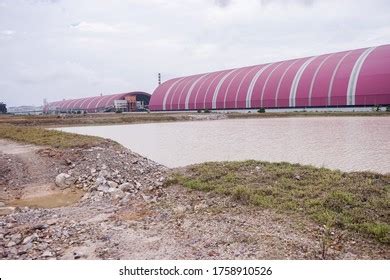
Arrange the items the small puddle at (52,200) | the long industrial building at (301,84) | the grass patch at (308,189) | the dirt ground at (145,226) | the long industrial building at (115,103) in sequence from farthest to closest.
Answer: the long industrial building at (115,103), the long industrial building at (301,84), the small puddle at (52,200), the grass patch at (308,189), the dirt ground at (145,226)

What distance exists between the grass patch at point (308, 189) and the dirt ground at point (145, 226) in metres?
0.29

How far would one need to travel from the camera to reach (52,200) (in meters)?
8.75

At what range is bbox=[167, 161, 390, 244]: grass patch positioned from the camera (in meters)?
5.82

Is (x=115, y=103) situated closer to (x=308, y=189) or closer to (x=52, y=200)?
(x=52, y=200)

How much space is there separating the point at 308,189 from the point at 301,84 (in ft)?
138

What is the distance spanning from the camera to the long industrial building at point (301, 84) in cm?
4038

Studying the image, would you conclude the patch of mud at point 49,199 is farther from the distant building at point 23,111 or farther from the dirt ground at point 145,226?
the distant building at point 23,111

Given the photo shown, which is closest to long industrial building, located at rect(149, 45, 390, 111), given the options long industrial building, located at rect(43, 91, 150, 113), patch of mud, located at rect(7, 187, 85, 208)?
long industrial building, located at rect(43, 91, 150, 113)

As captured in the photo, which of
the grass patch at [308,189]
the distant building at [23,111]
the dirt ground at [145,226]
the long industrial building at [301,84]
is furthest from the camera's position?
the distant building at [23,111]

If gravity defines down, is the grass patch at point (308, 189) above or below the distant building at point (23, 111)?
below

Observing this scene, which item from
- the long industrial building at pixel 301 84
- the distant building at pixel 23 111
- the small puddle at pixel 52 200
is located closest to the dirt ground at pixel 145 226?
the small puddle at pixel 52 200

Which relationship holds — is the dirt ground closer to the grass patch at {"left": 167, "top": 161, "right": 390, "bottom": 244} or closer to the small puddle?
the small puddle

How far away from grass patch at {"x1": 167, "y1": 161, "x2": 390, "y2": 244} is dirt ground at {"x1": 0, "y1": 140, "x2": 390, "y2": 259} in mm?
293

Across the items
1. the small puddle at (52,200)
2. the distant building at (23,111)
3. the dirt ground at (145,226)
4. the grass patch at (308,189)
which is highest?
the distant building at (23,111)
